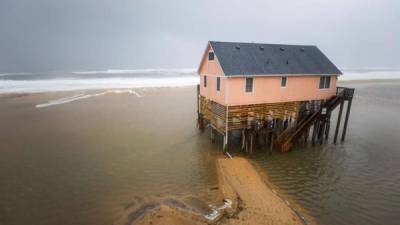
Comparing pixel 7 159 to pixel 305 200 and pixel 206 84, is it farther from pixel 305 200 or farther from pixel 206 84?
pixel 305 200

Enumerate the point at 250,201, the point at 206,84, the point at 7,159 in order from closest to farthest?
1. the point at 250,201
2. the point at 7,159
3. the point at 206,84

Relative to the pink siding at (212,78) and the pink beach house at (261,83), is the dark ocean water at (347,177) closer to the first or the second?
the pink beach house at (261,83)

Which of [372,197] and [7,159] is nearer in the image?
[372,197]

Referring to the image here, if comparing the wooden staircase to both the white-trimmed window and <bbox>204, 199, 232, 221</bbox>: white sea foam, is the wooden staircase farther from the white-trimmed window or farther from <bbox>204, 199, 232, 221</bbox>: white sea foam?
<bbox>204, 199, 232, 221</bbox>: white sea foam

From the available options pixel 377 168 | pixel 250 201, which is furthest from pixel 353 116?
pixel 250 201

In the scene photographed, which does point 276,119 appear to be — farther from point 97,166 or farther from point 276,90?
point 97,166

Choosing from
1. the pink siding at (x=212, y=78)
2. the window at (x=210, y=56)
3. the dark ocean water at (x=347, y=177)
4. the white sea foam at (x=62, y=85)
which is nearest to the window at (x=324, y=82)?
the dark ocean water at (x=347, y=177)
